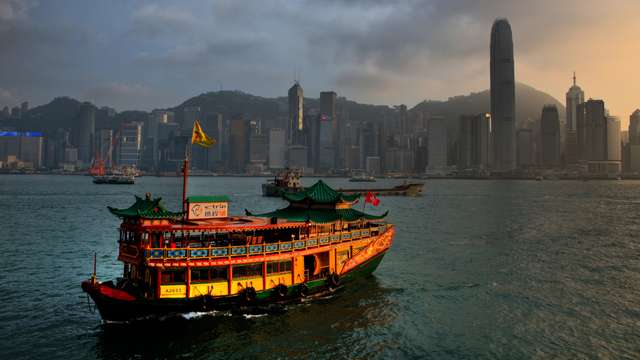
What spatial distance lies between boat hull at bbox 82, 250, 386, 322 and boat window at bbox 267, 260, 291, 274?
1.02m

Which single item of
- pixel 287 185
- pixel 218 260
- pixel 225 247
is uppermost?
pixel 287 185

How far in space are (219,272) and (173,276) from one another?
2308 millimetres

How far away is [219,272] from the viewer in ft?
82.9

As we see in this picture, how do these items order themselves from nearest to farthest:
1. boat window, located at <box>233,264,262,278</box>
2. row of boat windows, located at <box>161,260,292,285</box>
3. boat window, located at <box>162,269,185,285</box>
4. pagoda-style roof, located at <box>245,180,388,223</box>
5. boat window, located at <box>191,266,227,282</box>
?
1. boat window, located at <box>162,269,185,285</box>
2. row of boat windows, located at <box>161,260,292,285</box>
3. boat window, located at <box>191,266,227,282</box>
4. boat window, located at <box>233,264,262,278</box>
5. pagoda-style roof, located at <box>245,180,388,223</box>

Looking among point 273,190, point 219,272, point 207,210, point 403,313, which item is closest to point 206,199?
point 207,210

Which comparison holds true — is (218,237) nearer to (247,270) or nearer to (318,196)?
(247,270)

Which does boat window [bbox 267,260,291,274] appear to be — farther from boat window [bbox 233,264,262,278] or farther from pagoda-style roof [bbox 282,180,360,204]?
pagoda-style roof [bbox 282,180,360,204]

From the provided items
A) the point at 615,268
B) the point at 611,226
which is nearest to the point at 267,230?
the point at 615,268

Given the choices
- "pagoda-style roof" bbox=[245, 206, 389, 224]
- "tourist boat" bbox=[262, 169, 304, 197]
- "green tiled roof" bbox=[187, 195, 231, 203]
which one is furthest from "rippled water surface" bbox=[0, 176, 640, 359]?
"tourist boat" bbox=[262, 169, 304, 197]

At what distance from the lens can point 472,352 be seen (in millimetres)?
22312

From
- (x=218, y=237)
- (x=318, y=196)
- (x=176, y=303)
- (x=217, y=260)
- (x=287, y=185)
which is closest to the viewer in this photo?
(x=176, y=303)

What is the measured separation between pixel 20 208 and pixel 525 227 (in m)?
85.6

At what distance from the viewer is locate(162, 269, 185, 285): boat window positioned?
24.0 meters

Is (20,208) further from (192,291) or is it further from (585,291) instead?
(585,291)
